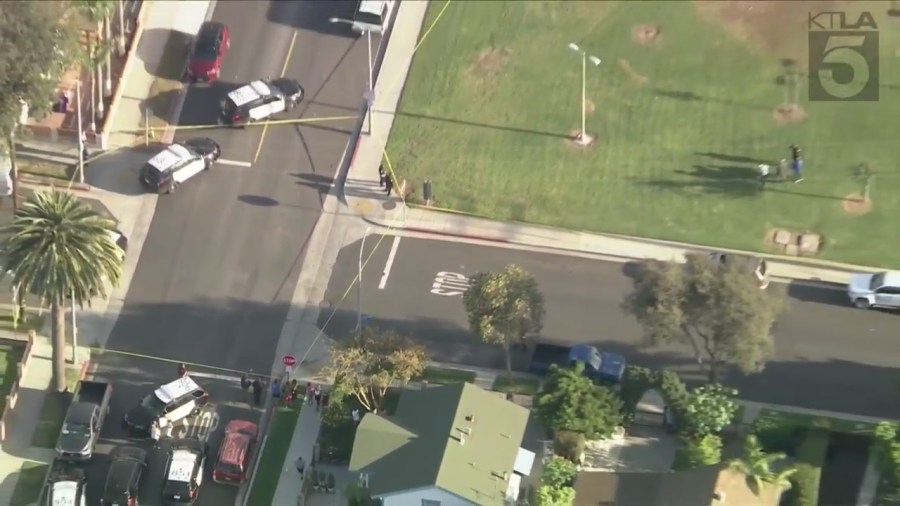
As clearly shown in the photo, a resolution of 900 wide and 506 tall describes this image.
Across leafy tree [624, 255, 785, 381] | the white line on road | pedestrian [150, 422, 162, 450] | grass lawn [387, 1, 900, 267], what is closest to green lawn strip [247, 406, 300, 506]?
pedestrian [150, 422, 162, 450]

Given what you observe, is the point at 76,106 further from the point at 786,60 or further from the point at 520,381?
the point at 786,60

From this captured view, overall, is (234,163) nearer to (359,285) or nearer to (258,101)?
(258,101)

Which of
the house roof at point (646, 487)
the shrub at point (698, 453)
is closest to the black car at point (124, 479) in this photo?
the house roof at point (646, 487)

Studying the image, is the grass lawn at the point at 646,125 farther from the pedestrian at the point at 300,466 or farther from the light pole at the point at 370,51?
the pedestrian at the point at 300,466

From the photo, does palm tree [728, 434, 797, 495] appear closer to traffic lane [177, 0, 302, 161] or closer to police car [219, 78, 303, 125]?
traffic lane [177, 0, 302, 161]

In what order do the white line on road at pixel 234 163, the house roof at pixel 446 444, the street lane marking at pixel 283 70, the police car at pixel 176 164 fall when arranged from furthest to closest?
the street lane marking at pixel 283 70, the white line on road at pixel 234 163, the police car at pixel 176 164, the house roof at pixel 446 444

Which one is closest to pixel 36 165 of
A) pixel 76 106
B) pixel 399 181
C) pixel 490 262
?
pixel 76 106
